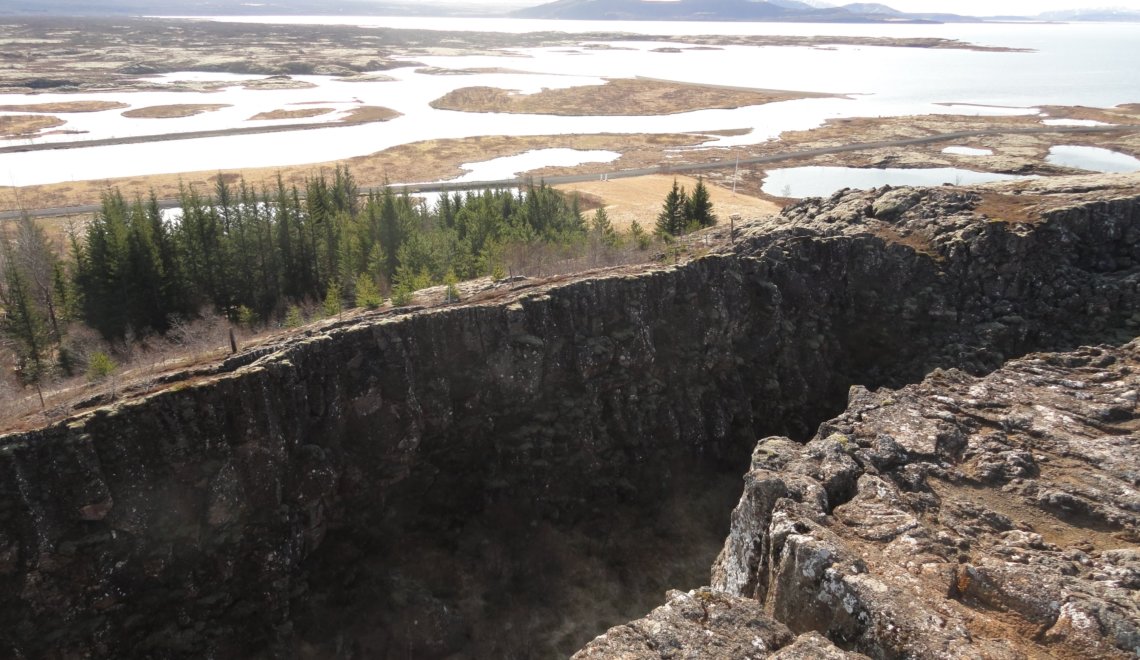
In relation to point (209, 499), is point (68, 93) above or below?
above

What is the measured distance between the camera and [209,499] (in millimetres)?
29234

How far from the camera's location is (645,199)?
3935 inches

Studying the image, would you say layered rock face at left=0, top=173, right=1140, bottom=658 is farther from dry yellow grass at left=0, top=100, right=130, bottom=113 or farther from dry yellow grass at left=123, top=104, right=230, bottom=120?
dry yellow grass at left=0, top=100, right=130, bottom=113

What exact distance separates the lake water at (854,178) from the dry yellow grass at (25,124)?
147 metres

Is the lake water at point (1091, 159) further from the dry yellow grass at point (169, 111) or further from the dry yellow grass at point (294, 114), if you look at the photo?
the dry yellow grass at point (169, 111)

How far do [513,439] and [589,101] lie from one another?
168158 millimetres

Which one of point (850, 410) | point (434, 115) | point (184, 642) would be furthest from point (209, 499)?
point (434, 115)

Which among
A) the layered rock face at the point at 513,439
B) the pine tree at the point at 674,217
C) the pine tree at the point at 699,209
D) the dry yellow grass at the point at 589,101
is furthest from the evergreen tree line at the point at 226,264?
the dry yellow grass at the point at 589,101

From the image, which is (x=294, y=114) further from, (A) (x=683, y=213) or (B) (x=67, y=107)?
(A) (x=683, y=213)

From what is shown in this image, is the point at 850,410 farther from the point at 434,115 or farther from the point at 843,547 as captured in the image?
the point at 434,115

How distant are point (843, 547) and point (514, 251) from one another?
3809cm

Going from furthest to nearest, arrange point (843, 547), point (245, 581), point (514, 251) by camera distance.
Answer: point (514, 251) → point (245, 581) → point (843, 547)

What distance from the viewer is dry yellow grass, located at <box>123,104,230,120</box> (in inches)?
6038

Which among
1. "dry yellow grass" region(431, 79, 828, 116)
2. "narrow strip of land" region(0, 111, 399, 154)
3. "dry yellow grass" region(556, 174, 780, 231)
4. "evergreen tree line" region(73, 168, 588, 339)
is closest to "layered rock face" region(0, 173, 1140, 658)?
"evergreen tree line" region(73, 168, 588, 339)
